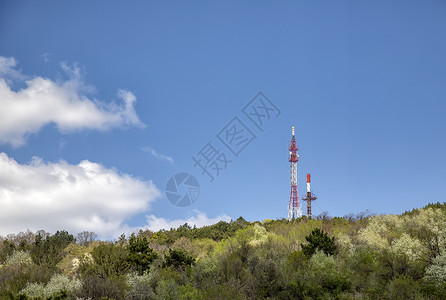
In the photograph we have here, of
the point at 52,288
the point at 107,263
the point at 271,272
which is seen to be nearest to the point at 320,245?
the point at 271,272

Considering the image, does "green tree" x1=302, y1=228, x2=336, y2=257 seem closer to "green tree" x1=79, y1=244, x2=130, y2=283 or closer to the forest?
the forest

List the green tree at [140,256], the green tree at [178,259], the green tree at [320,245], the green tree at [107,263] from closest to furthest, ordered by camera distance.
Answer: the green tree at [107,263] < the green tree at [178,259] < the green tree at [140,256] < the green tree at [320,245]

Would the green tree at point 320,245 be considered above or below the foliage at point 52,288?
above

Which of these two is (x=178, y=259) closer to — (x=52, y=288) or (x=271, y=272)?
(x=271, y=272)

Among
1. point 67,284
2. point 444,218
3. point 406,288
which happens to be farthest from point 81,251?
point 444,218

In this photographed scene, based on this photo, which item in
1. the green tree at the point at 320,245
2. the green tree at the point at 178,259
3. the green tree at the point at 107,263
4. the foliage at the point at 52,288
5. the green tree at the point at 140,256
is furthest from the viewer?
the green tree at the point at 320,245

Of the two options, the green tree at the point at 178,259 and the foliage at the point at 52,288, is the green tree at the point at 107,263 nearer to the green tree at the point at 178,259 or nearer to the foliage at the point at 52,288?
the green tree at the point at 178,259

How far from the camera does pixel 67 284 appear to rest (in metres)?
34.8

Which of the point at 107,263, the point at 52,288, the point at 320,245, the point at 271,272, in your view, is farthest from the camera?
the point at 320,245

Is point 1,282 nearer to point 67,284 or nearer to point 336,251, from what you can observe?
point 67,284

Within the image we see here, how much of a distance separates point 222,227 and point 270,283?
45697 millimetres

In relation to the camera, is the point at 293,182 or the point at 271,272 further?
the point at 293,182

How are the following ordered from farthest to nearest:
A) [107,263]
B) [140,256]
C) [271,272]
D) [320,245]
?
[320,245], [140,256], [107,263], [271,272]

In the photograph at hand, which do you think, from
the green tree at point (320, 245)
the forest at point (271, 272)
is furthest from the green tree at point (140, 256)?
the green tree at point (320, 245)
